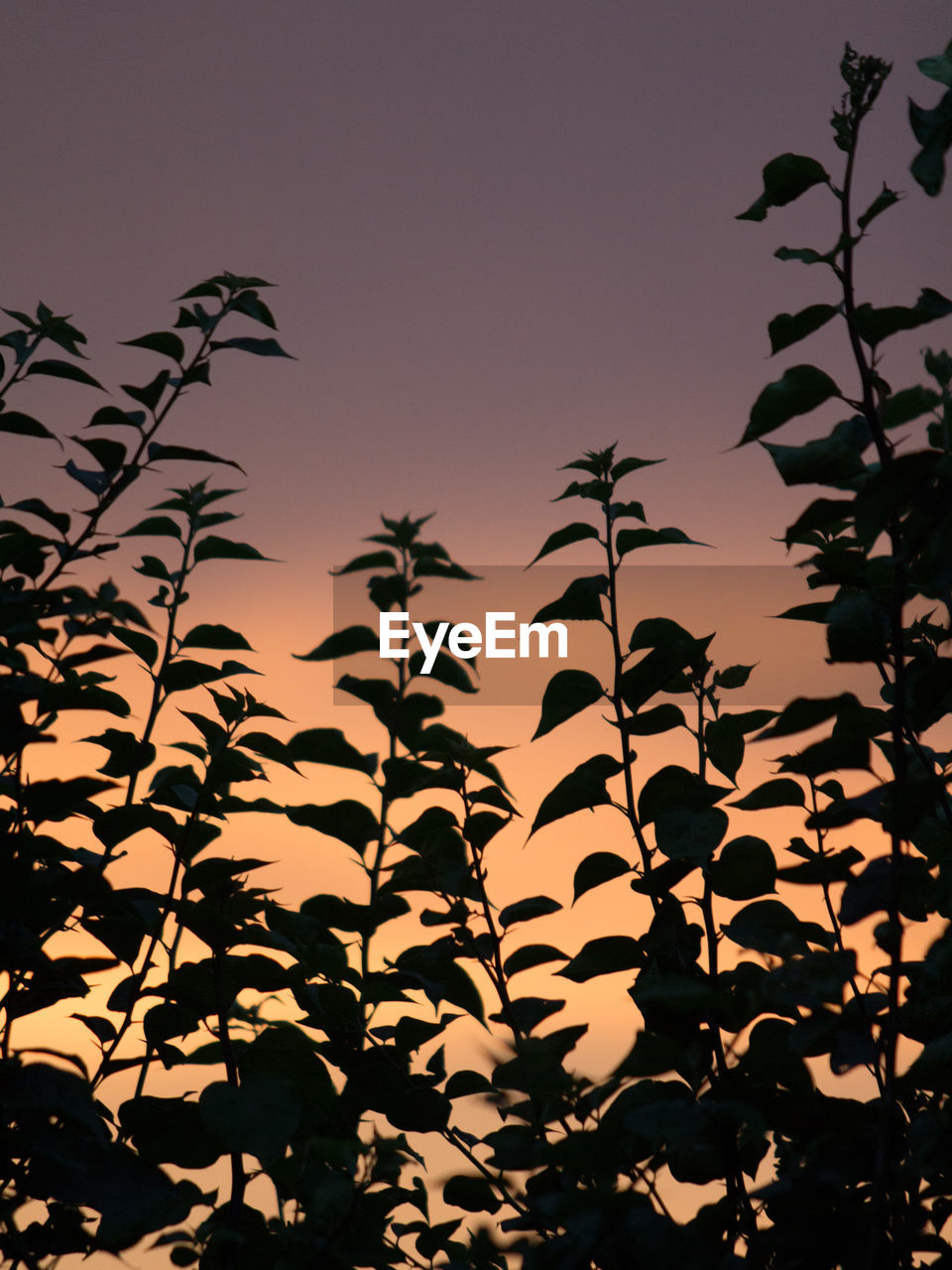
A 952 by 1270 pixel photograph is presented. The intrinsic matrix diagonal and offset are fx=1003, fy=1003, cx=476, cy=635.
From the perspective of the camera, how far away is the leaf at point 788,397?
1.18 meters

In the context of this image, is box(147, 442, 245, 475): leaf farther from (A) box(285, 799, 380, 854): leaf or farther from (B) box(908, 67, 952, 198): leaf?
(B) box(908, 67, 952, 198): leaf

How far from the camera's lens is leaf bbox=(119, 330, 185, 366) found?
6.30 ft

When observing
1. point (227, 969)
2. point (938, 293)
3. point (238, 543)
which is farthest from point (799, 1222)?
point (238, 543)

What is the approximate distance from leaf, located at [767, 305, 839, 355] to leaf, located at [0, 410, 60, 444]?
1.24 meters

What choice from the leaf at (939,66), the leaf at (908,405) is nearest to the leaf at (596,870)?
the leaf at (908,405)

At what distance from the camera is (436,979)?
1699 mm

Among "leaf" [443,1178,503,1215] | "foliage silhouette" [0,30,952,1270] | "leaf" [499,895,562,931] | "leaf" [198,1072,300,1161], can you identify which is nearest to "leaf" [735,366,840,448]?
"foliage silhouette" [0,30,952,1270]

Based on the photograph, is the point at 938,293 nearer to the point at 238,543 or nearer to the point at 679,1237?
the point at 679,1237

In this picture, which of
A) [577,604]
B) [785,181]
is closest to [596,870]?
[577,604]

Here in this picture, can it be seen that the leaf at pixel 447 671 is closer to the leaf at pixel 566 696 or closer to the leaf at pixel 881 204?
the leaf at pixel 566 696

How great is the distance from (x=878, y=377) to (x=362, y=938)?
1.40 metres

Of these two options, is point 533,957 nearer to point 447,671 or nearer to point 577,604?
point 577,604

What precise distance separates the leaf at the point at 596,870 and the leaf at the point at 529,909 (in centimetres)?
9

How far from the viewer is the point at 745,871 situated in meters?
1.45
